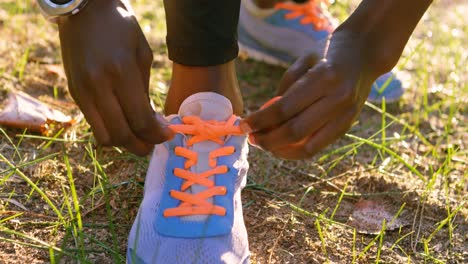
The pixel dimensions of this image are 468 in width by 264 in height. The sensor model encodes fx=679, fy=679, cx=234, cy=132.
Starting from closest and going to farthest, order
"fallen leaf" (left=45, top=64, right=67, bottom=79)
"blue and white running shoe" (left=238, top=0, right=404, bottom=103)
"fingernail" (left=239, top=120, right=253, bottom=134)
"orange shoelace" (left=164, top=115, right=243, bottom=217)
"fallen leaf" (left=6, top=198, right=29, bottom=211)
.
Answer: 1. "fingernail" (left=239, top=120, right=253, bottom=134)
2. "orange shoelace" (left=164, top=115, right=243, bottom=217)
3. "fallen leaf" (left=6, top=198, right=29, bottom=211)
4. "fallen leaf" (left=45, top=64, right=67, bottom=79)
5. "blue and white running shoe" (left=238, top=0, right=404, bottom=103)

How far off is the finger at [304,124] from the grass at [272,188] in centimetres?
26

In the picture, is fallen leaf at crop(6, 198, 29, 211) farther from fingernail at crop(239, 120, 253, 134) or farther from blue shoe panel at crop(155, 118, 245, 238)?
fingernail at crop(239, 120, 253, 134)

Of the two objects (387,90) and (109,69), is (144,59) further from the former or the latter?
A: (387,90)

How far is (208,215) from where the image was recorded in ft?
4.43

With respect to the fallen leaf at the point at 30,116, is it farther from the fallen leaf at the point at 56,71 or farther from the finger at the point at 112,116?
the finger at the point at 112,116

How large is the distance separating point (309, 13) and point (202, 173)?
1.04 metres

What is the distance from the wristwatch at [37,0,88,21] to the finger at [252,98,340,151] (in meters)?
0.40

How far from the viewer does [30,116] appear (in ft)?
5.71

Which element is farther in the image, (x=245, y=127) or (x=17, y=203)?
(x=17, y=203)

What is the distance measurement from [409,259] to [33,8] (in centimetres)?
181

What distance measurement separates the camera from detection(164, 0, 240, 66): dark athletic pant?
1.43 m

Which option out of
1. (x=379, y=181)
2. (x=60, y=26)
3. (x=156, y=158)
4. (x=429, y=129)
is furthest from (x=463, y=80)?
(x=60, y=26)

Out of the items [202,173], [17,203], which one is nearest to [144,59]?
[202,173]

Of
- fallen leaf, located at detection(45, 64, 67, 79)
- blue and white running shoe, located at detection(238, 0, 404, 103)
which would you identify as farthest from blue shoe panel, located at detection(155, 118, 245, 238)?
blue and white running shoe, located at detection(238, 0, 404, 103)
